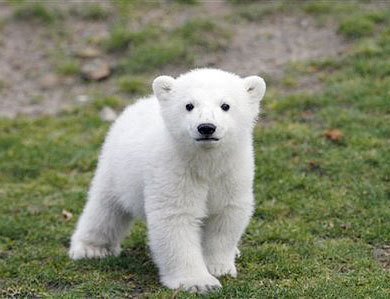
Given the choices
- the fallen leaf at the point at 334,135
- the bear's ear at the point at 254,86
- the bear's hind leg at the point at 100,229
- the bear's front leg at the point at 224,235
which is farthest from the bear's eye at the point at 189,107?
the fallen leaf at the point at 334,135

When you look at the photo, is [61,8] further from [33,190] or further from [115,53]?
[33,190]

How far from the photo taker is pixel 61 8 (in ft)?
48.8

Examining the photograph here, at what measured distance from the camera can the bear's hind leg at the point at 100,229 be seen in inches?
311

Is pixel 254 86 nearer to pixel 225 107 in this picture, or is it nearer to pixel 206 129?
pixel 225 107

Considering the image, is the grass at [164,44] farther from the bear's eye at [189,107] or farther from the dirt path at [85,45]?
the bear's eye at [189,107]

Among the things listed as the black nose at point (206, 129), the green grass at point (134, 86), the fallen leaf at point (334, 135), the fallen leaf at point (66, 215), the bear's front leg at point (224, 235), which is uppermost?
the black nose at point (206, 129)

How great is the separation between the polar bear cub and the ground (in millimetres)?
272

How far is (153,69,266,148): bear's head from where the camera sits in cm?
634

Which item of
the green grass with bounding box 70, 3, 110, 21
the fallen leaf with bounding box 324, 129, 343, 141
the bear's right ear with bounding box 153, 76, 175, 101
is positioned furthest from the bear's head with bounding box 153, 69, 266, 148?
the green grass with bounding box 70, 3, 110, 21

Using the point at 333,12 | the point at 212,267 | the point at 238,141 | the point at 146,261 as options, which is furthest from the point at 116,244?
the point at 333,12

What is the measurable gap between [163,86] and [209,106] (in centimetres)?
57

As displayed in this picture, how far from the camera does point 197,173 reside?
6.81 meters

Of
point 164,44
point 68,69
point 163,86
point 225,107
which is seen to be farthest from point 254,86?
point 68,69

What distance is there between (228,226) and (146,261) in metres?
1.13
